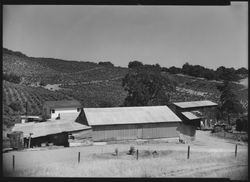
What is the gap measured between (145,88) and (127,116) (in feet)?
43.2

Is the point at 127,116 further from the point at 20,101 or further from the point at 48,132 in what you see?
the point at 20,101

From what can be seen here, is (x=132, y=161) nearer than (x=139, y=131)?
Yes

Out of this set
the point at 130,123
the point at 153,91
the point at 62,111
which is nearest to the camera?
the point at 130,123

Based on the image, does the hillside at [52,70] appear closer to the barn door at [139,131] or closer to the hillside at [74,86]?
the hillside at [74,86]

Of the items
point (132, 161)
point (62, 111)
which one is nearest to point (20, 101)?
point (62, 111)

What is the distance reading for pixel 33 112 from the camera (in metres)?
42.3

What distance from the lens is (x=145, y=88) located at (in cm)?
3881

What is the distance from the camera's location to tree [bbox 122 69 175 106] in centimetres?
3822

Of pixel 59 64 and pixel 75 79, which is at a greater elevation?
pixel 59 64

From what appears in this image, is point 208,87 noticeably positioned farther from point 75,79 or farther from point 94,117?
point 94,117

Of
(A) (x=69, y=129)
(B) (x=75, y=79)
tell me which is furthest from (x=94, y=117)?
(B) (x=75, y=79)

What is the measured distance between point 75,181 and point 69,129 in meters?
17.6

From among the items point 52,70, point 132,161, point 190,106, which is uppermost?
point 52,70

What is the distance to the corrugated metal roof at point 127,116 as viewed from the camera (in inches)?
985
